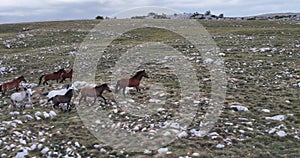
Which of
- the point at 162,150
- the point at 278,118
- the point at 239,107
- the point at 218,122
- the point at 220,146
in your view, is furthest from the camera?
the point at 239,107

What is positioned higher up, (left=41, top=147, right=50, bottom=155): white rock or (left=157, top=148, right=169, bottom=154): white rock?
(left=41, top=147, right=50, bottom=155): white rock

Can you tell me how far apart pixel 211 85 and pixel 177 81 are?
69.8 inches

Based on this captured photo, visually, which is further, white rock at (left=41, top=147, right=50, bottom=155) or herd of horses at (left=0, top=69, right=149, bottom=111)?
herd of horses at (left=0, top=69, right=149, bottom=111)

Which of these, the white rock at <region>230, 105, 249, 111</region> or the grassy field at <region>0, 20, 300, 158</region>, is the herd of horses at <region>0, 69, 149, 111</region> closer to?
the grassy field at <region>0, 20, 300, 158</region>

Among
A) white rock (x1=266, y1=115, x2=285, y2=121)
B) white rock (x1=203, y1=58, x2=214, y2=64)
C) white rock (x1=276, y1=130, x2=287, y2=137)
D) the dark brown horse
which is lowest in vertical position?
white rock (x1=276, y1=130, x2=287, y2=137)

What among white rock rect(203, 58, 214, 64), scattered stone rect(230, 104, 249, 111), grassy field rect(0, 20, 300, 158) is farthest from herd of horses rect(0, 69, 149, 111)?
white rock rect(203, 58, 214, 64)

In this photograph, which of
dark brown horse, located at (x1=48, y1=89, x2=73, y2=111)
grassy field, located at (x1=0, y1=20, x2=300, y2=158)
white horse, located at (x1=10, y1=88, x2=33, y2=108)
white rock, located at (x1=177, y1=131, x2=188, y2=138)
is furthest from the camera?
white horse, located at (x1=10, y1=88, x2=33, y2=108)

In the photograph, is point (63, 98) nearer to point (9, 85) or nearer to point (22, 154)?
point (22, 154)

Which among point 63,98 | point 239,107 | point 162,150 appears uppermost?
point 63,98

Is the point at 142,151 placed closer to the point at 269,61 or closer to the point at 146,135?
the point at 146,135

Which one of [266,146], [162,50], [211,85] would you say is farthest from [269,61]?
[266,146]

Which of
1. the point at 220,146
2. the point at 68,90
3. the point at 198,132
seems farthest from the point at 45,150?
the point at 220,146

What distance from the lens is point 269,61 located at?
21484 mm

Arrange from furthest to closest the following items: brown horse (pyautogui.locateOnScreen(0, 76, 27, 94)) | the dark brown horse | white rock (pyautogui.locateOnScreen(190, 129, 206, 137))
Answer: brown horse (pyautogui.locateOnScreen(0, 76, 27, 94)) → the dark brown horse → white rock (pyautogui.locateOnScreen(190, 129, 206, 137))
